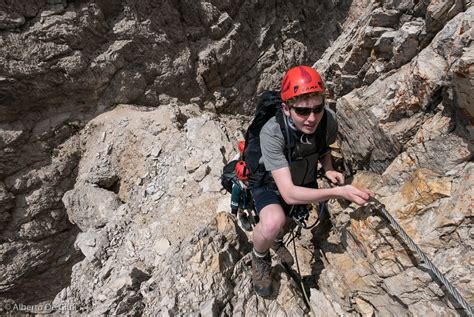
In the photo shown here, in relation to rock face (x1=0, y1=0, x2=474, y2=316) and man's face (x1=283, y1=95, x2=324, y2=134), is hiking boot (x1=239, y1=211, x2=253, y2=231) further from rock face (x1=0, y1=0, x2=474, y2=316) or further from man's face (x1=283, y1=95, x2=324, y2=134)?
man's face (x1=283, y1=95, x2=324, y2=134)

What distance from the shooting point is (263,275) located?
198 inches

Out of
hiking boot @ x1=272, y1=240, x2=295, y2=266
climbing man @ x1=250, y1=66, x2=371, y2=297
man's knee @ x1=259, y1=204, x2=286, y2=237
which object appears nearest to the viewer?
climbing man @ x1=250, y1=66, x2=371, y2=297

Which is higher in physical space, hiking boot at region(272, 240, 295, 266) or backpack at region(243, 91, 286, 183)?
backpack at region(243, 91, 286, 183)

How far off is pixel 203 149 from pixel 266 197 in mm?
5166

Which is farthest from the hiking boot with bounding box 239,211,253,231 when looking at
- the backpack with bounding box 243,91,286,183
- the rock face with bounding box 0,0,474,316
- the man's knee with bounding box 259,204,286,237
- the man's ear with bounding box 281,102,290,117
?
the man's ear with bounding box 281,102,290,117

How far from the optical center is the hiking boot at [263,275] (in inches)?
198

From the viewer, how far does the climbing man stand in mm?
4234

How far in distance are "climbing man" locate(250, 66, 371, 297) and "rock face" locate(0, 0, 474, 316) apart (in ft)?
2.43

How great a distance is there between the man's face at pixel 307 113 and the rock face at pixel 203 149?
1554 millimetres

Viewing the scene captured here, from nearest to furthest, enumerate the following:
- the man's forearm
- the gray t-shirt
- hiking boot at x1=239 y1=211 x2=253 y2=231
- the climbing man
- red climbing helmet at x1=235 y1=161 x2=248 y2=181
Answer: the climbing man, the gray t-shirt, the man's forearm, red climbing helmet at x1=235 y1=161 x2=248 y2=181, hiking boot at x1=239 y1=211 x2=253 y2=231

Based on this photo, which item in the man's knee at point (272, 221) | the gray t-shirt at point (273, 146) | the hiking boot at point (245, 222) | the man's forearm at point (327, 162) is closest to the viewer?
the gray t-shirt at point (273, 146)

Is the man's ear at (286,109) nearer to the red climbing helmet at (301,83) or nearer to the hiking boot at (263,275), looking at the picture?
the red climbing helmet at (301,83)

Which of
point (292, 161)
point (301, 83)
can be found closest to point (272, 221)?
point (292, 161)

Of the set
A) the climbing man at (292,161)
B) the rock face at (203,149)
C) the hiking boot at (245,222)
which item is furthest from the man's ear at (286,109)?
the hiking boot at (245,222)
